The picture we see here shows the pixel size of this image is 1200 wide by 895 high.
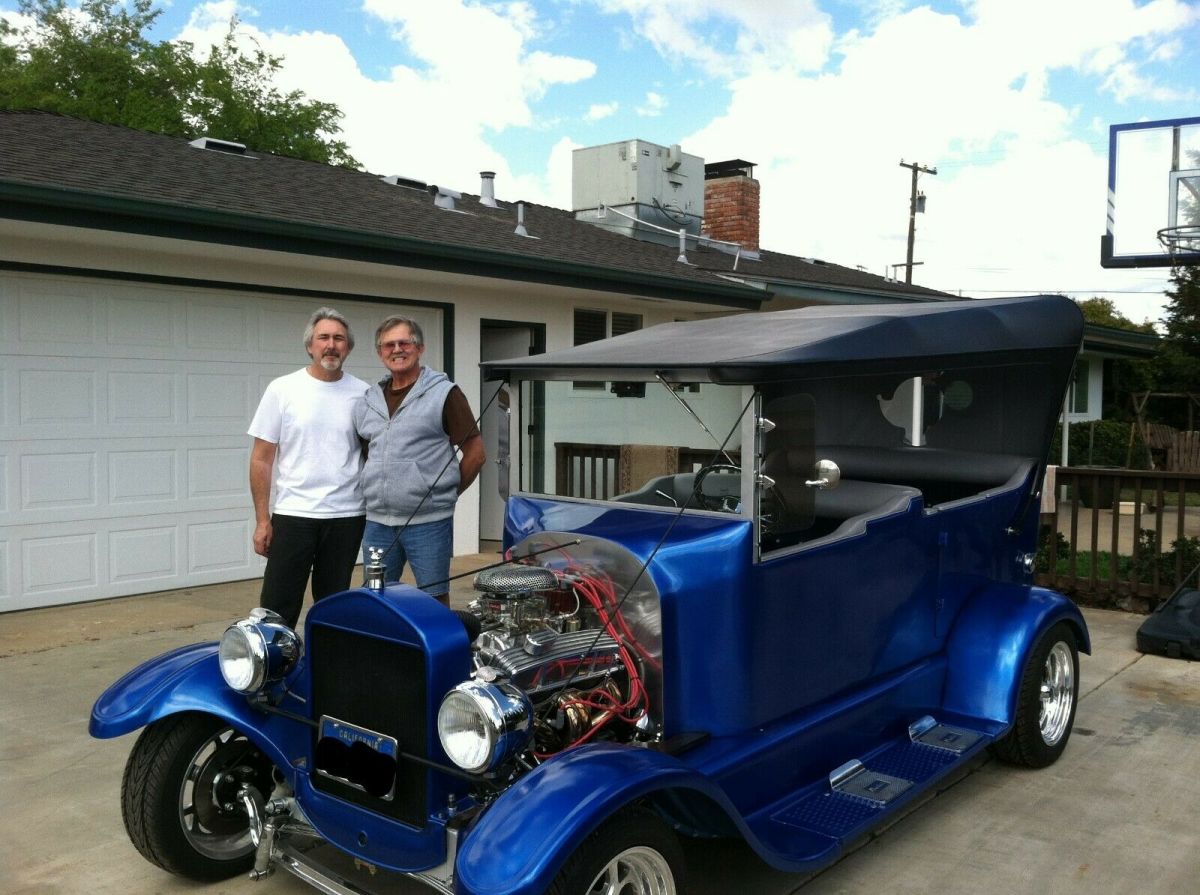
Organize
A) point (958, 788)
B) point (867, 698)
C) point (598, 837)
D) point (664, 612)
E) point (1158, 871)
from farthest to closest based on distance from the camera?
point (958, 788) < point (867, 698) < point (1158, 871) < point (664, 612) < point (598, 837)

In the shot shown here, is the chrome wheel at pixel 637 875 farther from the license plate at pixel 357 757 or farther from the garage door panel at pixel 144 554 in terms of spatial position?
the garage door panel at pixel 144 554

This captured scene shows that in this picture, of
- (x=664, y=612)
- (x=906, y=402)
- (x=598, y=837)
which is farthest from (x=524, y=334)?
(x=598, y=837)

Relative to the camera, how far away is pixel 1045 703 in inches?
177

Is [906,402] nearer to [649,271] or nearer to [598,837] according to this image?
[598,837]

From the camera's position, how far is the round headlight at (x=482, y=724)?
2525 millimetres

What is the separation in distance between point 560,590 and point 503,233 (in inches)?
294

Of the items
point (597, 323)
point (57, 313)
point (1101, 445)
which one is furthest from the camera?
point (1101, 445)

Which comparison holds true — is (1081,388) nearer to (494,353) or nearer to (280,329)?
(494,353)

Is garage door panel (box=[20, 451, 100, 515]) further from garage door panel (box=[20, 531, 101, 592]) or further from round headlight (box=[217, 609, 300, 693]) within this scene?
round headlight (box=[217, 609, 300, 693])

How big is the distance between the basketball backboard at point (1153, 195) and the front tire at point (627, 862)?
366 inches

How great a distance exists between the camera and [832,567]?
11.5 feet

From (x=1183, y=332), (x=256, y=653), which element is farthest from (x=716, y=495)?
(x=1183, y=332)

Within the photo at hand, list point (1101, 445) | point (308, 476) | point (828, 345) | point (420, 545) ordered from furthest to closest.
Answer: point (1101, 445)
point (308, 476)
point (420, 545)
point (828, 345)

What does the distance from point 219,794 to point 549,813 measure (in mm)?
1431
